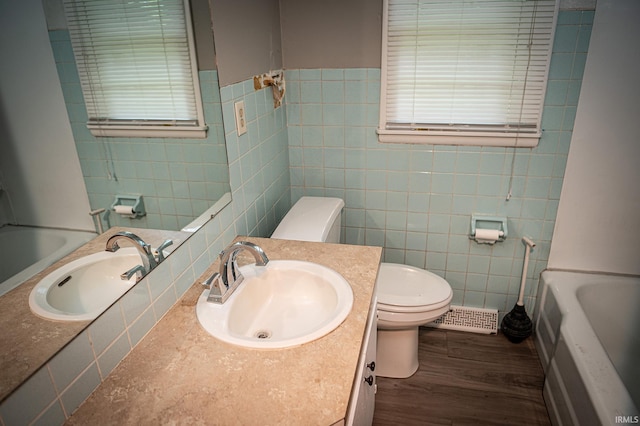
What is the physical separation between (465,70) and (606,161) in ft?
2.61

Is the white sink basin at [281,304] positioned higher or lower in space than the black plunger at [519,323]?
higher

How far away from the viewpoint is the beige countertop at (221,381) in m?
0.92

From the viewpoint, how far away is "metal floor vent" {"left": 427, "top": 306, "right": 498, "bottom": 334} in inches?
96.3

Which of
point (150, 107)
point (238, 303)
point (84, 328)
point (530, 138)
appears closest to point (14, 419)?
point (84, 328)

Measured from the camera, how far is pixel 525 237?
89.4 inches

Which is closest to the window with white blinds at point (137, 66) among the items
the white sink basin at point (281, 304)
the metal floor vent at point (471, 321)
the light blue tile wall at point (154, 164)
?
the light blue tile wall at point (154, 164)

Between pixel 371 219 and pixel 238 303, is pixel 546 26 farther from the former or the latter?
pixel 238 303

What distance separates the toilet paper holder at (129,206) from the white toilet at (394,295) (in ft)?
2.33

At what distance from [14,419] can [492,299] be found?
2.28m

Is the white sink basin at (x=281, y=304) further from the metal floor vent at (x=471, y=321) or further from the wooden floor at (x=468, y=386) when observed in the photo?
the metal floor vent at (x=471, y=321)

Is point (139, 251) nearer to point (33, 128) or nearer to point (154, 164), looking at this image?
point (154, 164)

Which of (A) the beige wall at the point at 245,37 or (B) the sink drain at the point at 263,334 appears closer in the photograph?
(B) the sink drain at the point at 263,334

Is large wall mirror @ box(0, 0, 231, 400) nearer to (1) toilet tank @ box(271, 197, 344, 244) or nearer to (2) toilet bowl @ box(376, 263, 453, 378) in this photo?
(1) toilet tank @ box(271, 197, 344, 244)

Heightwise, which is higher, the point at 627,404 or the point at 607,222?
the point at 607,222
